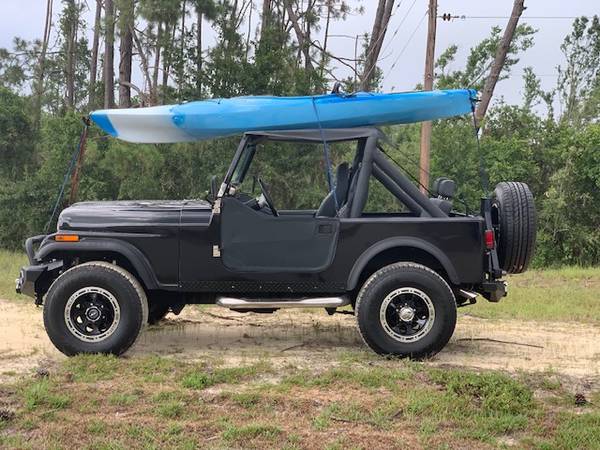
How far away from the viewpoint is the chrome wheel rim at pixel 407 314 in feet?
19.7

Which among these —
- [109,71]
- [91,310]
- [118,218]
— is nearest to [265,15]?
[109,71]

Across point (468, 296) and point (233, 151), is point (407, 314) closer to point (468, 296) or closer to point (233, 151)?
point (468, 296)

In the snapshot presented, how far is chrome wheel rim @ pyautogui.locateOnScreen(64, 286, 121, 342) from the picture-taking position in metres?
5.97

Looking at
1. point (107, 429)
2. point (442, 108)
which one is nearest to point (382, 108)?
point (442, 108)

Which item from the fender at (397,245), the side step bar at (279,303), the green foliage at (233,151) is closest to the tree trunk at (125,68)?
the green foliage at (233,151)

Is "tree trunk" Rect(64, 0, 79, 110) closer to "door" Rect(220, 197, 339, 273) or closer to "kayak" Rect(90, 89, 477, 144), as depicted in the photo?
"kayak" Rect(90, 89, 477, 144)

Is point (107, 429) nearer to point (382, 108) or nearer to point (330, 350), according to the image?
point (330, 350)

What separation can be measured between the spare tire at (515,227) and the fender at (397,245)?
54 centimetres

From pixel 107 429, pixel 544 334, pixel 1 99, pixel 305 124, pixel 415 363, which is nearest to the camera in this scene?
pixel 107 429

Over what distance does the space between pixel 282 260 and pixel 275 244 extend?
0.15 metres

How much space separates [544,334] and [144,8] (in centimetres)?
1426

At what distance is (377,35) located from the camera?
22094mm

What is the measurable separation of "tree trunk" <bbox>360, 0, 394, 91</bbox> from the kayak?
1556cm

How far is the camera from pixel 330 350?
6.62 meters
